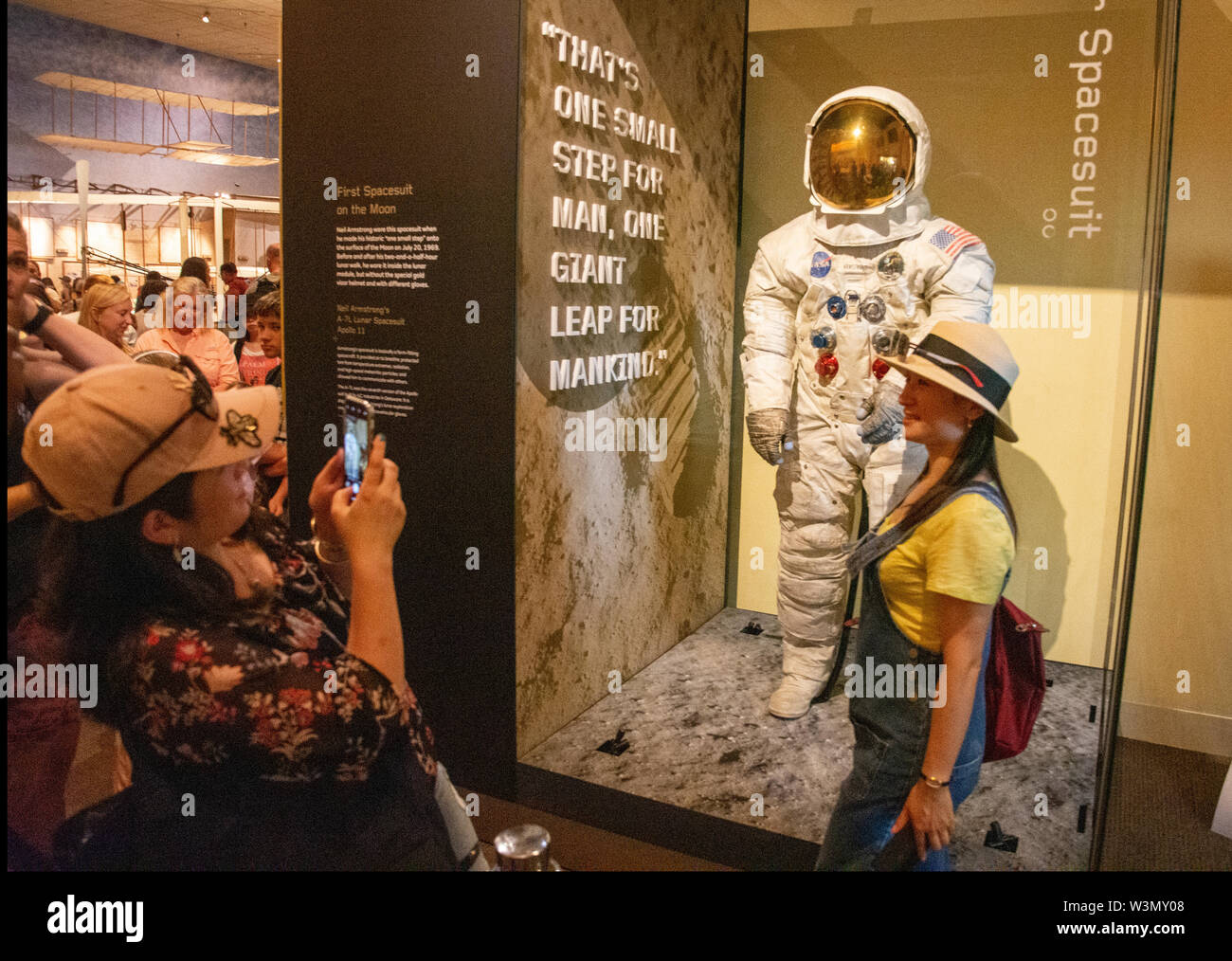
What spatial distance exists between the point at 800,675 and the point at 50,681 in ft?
5.39

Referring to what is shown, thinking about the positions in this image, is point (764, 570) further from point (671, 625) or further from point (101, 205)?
point (101, 205)

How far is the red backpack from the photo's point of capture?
6.61 feet

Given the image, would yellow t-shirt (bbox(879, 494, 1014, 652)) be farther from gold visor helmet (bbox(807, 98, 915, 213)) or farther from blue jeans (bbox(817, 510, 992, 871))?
gold visor helmet (bbox(807, 98, 915, 213))

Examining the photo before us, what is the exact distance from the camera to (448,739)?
2.67 m

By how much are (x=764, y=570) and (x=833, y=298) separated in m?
0.68

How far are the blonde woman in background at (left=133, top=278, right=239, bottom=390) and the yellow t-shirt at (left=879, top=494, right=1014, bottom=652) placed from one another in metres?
1.51

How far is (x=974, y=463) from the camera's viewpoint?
197 centimetres

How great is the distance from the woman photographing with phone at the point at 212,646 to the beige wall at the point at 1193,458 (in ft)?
5.47

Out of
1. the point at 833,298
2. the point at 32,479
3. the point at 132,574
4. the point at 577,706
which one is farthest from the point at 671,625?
the point at 32,479

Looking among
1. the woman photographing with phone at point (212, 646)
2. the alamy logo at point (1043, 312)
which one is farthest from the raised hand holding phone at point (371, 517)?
the alamy logo at point (1043, 312)

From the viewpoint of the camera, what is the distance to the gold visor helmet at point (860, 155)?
6.95 ft

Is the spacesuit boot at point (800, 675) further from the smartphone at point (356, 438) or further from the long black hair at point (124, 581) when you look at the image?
the long black hair at point (124, 581)
